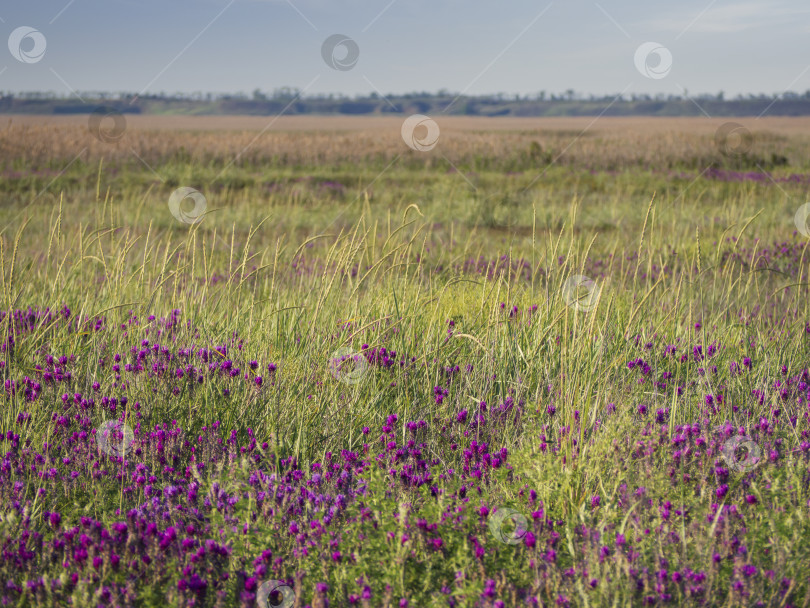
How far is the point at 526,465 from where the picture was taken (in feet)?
7.64

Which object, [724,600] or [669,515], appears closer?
[724,600]

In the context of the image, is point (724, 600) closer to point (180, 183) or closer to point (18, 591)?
point (18, 591)

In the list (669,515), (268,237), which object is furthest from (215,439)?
(268,237)

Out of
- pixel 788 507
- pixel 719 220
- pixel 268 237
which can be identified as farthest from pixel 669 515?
pixel 719 220

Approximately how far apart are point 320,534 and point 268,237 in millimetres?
8644

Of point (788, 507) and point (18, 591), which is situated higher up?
→ point (788, 507)

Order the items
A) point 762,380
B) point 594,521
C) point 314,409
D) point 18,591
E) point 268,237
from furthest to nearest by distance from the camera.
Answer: point 268,237
point 762,380
point 314,409
point 594,521
point 18,591

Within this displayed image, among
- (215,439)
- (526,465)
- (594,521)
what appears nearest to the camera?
(594,521)

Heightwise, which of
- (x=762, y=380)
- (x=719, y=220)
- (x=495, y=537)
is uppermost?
(x=719, y=220)

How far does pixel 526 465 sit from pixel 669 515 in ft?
1.65

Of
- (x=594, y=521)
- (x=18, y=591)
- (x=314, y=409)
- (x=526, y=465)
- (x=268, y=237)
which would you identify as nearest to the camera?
(x=18, y=591)

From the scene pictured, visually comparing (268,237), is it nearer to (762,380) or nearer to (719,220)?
(719,220)

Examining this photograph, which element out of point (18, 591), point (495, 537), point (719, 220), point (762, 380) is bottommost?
point (18, 591)

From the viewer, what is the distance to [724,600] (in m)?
1.83
